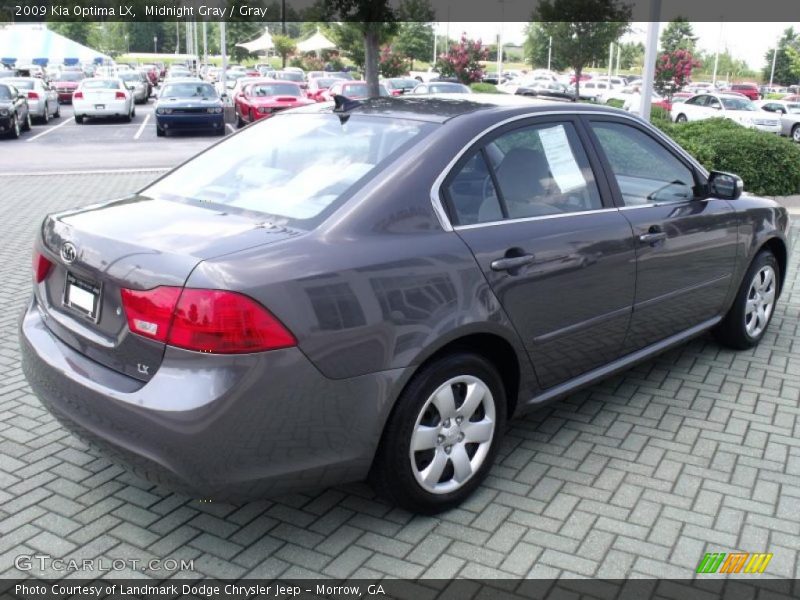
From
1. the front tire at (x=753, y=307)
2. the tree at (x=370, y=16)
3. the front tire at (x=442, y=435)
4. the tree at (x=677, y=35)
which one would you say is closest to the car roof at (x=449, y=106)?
the front tire at (x=442, y=435)

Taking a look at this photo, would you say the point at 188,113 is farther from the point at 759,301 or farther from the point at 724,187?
the point at 724,187

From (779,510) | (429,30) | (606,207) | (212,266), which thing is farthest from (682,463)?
(429,30)

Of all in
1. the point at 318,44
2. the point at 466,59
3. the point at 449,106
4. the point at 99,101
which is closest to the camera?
the point at 449,106

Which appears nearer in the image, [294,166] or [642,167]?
Answer: [294,166]

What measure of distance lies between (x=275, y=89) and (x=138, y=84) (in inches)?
695

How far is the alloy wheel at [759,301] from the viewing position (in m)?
5.61

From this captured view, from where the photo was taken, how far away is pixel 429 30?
272ft

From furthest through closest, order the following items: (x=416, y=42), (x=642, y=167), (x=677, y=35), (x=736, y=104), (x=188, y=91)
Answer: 1. (x=416, y=42)
2. (x=677, y=35)
3. (x=736, y=104)
4. (x=188, y=91)
5. (x=642, y=167)

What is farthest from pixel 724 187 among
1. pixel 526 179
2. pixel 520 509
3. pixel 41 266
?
pixel 41 266

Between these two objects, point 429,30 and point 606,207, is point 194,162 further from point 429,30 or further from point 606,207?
point 429,30

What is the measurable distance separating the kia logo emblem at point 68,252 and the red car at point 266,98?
19121mm

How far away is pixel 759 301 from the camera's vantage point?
5.70m

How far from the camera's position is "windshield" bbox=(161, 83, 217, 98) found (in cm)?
2272

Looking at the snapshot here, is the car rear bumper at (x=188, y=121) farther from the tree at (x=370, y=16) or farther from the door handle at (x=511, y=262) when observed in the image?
the door handle at (x=511, y=262)
